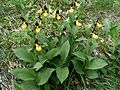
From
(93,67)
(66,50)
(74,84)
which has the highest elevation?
(66,50)

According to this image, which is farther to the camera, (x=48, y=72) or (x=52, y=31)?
(x=52, y=31)

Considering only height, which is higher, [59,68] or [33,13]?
[33,13]

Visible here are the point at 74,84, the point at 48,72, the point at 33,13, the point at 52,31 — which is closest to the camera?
the point at 48,72

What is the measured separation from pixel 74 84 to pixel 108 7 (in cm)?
142

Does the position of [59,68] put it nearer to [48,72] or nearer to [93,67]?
[48,72]

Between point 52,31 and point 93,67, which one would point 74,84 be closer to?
point 93,67

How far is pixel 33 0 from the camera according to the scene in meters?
3.98

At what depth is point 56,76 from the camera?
3.04 meters

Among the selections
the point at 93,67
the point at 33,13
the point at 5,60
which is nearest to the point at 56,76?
the point at 93,67

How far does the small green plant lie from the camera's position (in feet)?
9.68

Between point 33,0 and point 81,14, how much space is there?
0.67m

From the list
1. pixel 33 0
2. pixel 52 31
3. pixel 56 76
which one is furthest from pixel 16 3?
pixel 56 76

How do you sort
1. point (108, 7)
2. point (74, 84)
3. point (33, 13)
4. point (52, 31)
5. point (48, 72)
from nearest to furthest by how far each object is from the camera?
point (48, 72), point (74, 84), point (52, 31), point (33, 13), point (108, 7)

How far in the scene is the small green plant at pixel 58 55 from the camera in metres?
2.95
